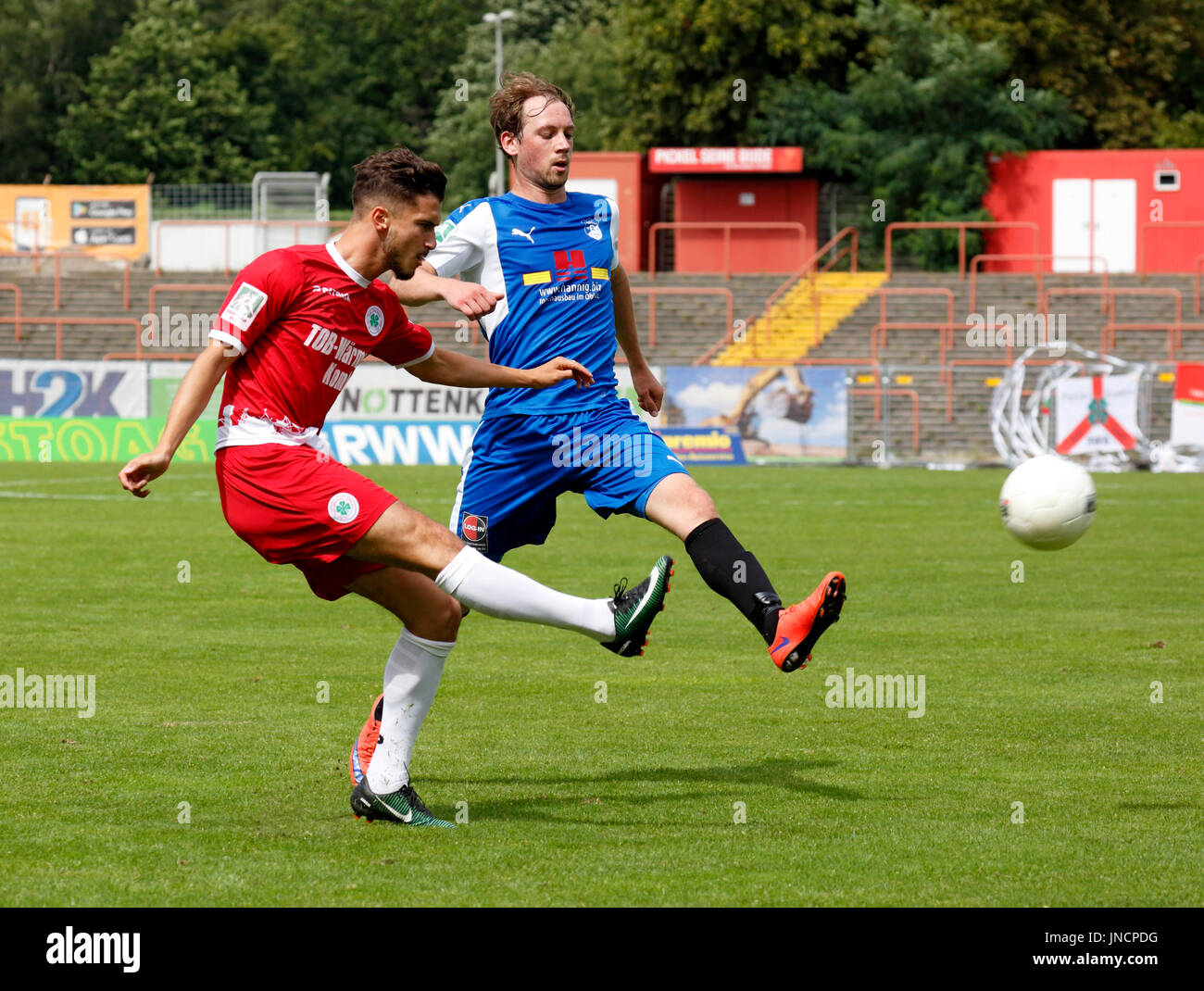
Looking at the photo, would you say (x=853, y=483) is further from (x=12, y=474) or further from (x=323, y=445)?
(x=323, y=445)

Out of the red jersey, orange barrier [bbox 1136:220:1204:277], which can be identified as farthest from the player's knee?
orange barrier [bbox 1136:220:1204:277]

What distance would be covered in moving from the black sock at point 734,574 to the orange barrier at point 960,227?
30766 mm

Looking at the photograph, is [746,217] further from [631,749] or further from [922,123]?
[631,749]

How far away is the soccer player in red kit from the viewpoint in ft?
18.2

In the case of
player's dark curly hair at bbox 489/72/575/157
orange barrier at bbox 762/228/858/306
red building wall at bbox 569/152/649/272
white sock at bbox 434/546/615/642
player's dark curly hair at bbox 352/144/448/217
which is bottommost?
white sock at bbox 434/546/615/642

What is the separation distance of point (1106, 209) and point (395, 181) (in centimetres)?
3685

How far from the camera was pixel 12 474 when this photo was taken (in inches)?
982

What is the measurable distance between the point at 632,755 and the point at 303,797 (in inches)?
58.7

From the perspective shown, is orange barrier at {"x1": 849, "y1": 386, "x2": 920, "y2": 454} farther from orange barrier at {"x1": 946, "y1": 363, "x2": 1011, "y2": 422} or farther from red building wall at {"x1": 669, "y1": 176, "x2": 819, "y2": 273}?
red building wall at {"x1": 669, "y1": 176, "x2": 819, "y2": 273}

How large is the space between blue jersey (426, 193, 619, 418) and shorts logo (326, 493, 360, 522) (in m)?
1.28

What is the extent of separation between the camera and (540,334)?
22.1 ft

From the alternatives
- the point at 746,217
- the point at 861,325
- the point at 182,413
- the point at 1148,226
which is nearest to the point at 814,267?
the point at 746,217

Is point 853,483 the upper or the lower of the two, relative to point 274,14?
lower

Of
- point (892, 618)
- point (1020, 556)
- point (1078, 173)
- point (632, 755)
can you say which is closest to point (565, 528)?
point (1020, 556)
